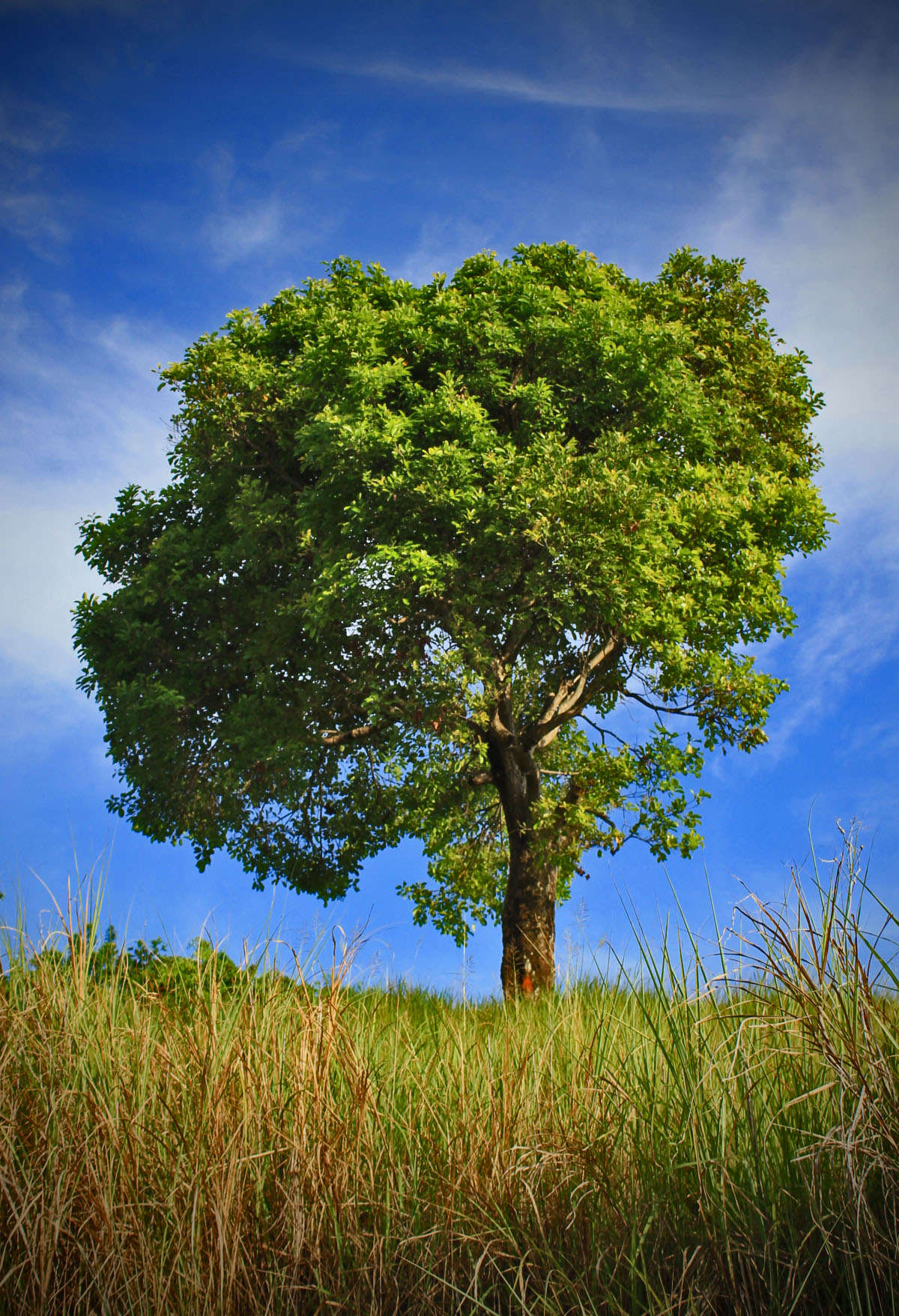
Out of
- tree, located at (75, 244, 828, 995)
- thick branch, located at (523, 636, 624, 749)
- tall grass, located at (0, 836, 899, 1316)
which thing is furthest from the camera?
thick branch, located at (523, 636, 624, 749)

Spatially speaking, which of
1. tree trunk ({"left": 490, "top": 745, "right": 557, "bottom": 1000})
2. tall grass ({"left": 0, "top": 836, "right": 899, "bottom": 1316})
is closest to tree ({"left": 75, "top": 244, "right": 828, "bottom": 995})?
tree trunk ({"left": 490, "top": 745, "right": 557, "bottom": 1000})

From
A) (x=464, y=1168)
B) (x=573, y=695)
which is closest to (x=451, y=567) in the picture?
(x=573, y=695)

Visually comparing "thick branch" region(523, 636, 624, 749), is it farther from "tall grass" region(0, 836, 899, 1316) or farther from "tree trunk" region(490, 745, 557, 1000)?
"tall grass" region(0, 836, 899, 1316)

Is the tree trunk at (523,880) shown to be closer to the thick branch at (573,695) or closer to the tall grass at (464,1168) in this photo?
the thick branch at (573,695)

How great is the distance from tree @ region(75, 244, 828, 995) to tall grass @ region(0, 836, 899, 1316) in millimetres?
7092

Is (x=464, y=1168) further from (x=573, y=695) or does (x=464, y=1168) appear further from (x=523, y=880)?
(x=573, y=695)

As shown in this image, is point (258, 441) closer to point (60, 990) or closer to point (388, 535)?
point (388, 535)

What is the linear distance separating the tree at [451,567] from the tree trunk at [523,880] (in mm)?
51

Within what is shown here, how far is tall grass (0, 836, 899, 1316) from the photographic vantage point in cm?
348

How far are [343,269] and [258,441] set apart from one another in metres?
3.21

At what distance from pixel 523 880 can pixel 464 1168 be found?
379 inches

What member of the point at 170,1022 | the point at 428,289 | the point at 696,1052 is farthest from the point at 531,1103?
the point at 428,289

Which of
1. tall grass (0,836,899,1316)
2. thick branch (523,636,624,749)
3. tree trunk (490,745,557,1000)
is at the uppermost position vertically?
thick branch (523,636,624,749)

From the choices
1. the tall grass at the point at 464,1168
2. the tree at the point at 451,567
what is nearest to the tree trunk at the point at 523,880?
the tree at the point at 451,567
